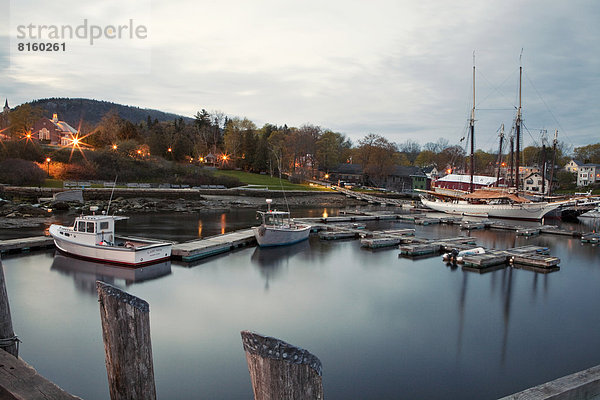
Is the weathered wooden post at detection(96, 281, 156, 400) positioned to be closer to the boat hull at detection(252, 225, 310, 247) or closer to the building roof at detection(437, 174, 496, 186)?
the boat hull at detection(252, 225, 310, 247)

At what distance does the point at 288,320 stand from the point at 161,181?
56.5 m

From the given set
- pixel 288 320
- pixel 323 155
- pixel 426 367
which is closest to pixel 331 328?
pixel 288 320

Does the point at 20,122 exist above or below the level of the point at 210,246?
above

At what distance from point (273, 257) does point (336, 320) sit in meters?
10.6

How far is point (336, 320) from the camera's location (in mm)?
15133

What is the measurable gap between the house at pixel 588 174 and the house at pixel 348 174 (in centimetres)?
4812

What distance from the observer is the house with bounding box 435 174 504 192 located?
77062mm

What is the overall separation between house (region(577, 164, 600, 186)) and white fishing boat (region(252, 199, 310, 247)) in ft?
287

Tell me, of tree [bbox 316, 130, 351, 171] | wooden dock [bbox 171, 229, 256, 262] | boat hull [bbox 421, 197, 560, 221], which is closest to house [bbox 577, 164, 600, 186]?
boat hull [bbox 421, 197, 560, 221]

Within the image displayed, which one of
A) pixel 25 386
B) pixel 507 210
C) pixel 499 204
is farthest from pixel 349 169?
pixel 25 386

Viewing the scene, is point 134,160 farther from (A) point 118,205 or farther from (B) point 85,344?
(B) point 85,344

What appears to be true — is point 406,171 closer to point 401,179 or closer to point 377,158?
point 401,179

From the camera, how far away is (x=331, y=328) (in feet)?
47.0

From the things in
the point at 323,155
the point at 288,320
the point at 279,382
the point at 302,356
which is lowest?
the point at 288,320
